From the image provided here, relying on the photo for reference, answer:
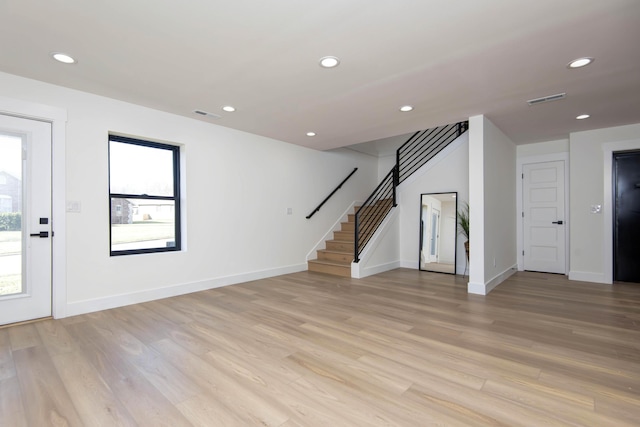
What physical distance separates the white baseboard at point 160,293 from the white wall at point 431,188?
2.64m

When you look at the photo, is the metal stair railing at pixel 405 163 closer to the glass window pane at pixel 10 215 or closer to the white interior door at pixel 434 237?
the white interior door at pixel 434 237

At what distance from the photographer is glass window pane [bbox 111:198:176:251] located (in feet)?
12.5

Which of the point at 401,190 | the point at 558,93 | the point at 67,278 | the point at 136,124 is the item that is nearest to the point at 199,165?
the point at 136,124

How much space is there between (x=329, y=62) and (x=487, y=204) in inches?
123

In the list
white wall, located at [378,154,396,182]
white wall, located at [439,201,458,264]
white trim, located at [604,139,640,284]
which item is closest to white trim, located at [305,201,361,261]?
white wall, located at [378,154,396,182]

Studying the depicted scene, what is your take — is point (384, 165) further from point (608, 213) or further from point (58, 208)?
point (58, 208)

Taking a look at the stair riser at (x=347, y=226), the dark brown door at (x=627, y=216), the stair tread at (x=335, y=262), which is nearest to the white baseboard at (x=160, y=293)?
the stair tread at (x=335, y=262)

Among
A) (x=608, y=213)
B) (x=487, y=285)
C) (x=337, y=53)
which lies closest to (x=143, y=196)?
(x=337, y=53)

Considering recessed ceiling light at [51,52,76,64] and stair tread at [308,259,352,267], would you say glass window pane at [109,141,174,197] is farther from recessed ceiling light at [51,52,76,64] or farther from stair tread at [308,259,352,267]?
stair tread at [308,259,352,267]

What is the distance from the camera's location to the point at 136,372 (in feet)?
6.91

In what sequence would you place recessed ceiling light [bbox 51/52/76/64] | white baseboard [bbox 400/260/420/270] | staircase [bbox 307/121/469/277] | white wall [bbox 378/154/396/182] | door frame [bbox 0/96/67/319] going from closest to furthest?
recessed ceiling light [bbox 51/52/76/64] → door frame [bbox 0/96/67/319] → staircase [bbox 307/121/469/277] → white baseboard [bbox 400/260/420/270] → white wall [bbox 378/154/396/182]

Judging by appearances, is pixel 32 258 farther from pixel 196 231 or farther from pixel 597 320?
pixel 597 320

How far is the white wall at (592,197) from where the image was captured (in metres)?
4.89

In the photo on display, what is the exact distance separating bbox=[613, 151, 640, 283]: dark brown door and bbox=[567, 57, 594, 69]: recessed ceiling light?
332 centimetres
